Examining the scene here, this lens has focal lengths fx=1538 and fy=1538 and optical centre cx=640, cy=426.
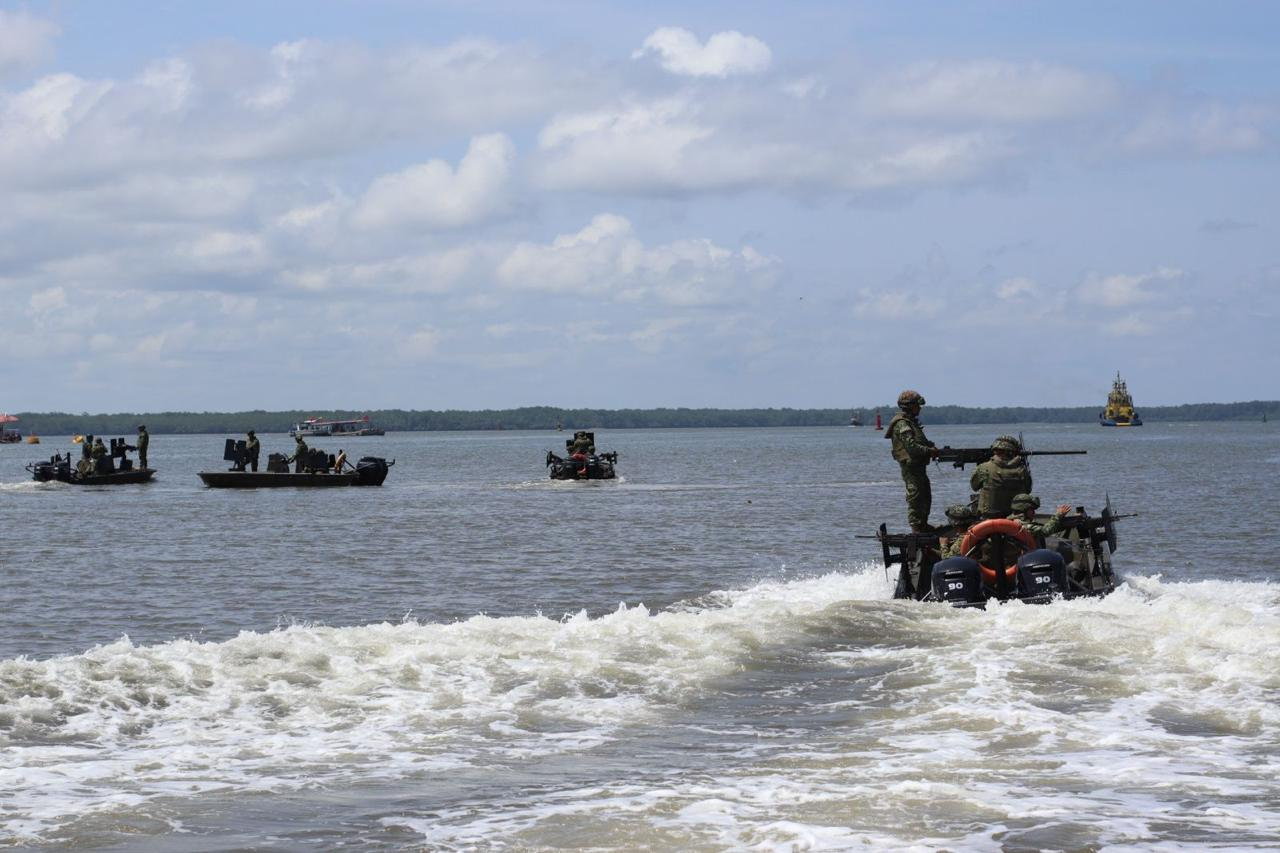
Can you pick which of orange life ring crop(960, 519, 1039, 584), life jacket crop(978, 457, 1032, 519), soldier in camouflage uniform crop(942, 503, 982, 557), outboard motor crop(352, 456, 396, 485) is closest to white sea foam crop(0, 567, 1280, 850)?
orange life ring crop(960, 519, 1039, 584)

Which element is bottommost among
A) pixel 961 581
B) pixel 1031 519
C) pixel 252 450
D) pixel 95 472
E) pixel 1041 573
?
pixel 95 472

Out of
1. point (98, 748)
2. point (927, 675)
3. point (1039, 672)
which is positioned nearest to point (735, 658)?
point (927, 675)

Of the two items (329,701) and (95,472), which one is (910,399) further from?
(95,472)

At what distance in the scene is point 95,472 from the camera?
5919cm

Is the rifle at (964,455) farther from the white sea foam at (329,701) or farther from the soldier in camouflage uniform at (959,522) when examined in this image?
the white sea foam at (329,701)

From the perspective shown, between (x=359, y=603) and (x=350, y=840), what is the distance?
13.8 meters

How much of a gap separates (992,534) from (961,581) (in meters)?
1.02

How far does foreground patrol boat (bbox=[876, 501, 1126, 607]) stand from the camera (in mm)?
17266

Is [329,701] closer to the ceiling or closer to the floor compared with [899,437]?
closer to the floor

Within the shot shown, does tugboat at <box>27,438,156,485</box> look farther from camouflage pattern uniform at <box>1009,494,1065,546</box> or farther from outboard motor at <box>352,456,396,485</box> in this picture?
camouflage pattern uniform at <box>1009,494,1065,546</box>

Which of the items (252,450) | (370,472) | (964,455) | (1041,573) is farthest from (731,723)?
(252,450)

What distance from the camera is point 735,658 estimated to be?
1488 centimetres

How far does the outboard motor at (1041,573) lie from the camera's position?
675 inches

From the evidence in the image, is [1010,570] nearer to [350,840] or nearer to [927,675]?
[927,675]
